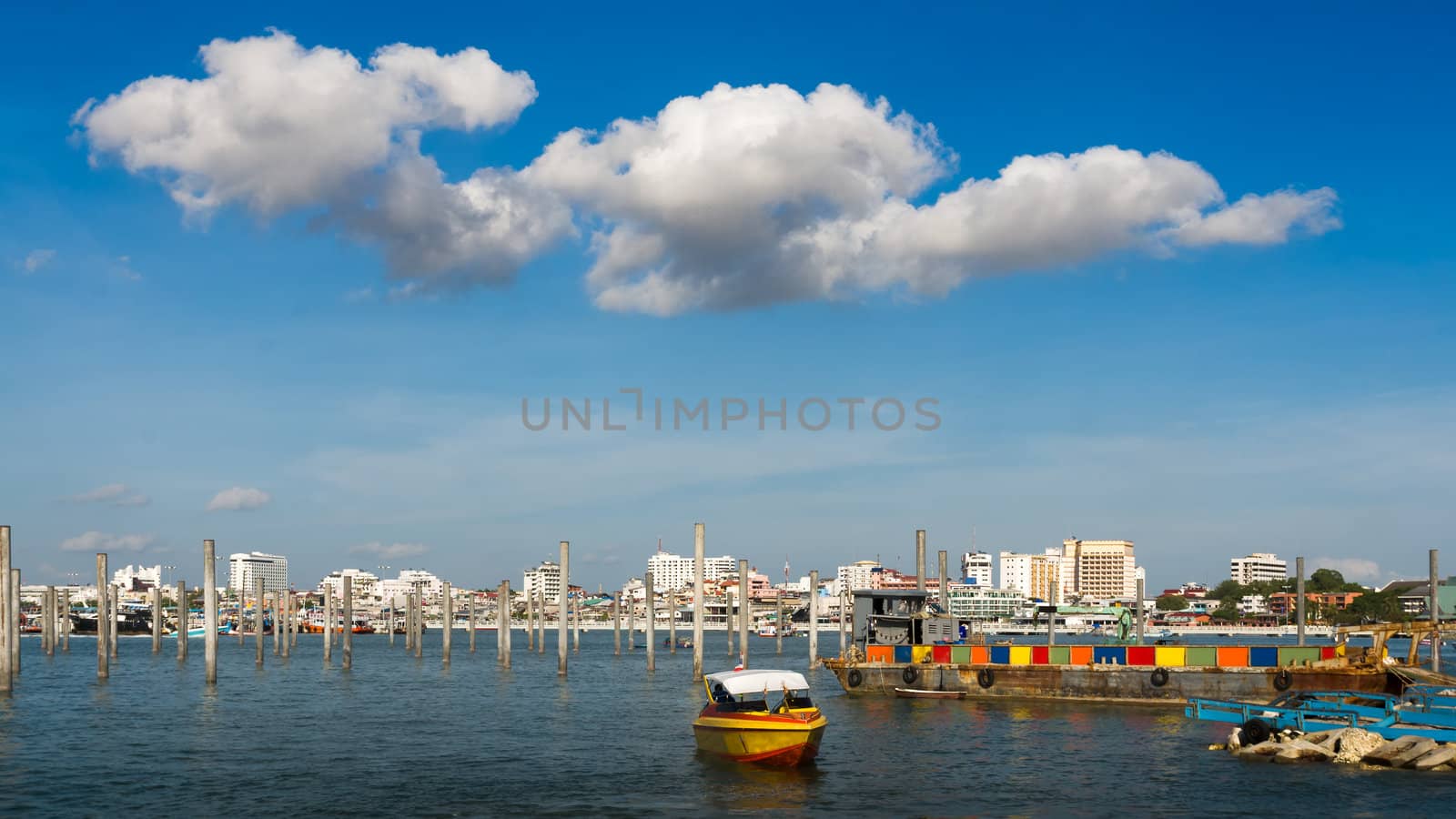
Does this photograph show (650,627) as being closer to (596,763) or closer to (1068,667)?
(1068,667)

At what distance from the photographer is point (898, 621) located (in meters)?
63.1

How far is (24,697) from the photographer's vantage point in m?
64.4

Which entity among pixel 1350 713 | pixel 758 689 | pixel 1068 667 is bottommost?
pixel 1068 667

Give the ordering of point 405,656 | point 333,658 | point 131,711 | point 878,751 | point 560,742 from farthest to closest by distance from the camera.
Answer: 1. point 405,656
2. point 333,658
3. point 131,711
4. point 560,742
5. point 878,751

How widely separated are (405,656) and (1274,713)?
90.5m

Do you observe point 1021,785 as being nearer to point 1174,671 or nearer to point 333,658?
point 1174,671

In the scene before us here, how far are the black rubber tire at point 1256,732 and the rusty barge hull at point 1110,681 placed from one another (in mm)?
12181

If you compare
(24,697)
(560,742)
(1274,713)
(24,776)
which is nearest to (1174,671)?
(1274,713)

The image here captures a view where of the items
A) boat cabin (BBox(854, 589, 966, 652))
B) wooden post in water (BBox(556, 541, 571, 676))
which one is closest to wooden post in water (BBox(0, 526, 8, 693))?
wooden post in water (BBox(556, 541, 571, 676))

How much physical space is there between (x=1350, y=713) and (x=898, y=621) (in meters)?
25.5

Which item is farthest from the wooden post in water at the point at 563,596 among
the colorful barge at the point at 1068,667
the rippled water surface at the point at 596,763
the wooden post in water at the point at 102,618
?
the wooden post in water at the point at 102,618

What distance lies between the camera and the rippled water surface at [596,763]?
33125mm

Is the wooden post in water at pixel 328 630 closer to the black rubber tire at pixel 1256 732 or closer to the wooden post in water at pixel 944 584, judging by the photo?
the wooden post in water at pixel 944 584

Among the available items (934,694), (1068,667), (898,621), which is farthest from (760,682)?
(898,621)
